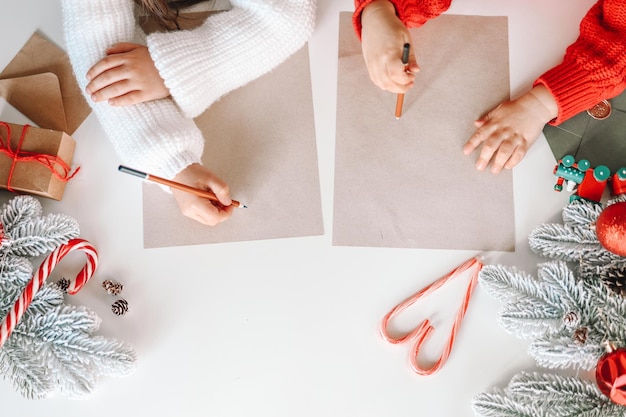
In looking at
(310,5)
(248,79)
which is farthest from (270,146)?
(310,5)

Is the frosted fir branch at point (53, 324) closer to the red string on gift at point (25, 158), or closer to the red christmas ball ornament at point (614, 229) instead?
the red string on gift at point (25, 158)

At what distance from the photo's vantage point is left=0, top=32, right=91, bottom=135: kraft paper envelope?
79 cm

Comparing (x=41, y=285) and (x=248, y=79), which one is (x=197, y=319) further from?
(x=248, y=79)

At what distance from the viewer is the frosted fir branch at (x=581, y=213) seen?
2.33 feet

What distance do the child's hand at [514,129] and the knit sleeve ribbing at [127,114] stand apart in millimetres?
393

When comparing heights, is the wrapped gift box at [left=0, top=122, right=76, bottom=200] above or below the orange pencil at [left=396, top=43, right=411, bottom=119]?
below

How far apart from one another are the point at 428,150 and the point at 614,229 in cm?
26

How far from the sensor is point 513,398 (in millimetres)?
678

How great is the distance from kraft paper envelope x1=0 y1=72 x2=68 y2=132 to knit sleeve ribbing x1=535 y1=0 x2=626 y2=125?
0.68 meters

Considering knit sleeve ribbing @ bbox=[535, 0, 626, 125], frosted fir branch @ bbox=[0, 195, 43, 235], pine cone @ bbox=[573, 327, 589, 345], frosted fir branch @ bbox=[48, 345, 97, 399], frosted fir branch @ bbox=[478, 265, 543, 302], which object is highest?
knit sleeve ribbing @ bbox=[535, 0, 626, 125]

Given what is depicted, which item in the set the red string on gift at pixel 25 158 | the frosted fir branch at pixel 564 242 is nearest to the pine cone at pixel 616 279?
the frosted fir branch at pixel 564 242

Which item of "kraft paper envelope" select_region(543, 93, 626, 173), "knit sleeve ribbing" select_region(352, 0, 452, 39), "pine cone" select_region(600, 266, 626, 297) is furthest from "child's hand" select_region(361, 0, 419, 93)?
"pine cone" select_region(600, 266, 626, 297)

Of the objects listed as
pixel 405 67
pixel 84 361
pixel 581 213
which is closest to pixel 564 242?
pixel 581 213

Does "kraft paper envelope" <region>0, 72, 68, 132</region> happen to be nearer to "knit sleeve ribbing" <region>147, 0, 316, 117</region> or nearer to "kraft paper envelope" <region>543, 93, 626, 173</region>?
"knit sleeve ribbing" <region>147, 0, 316, 117</region>
